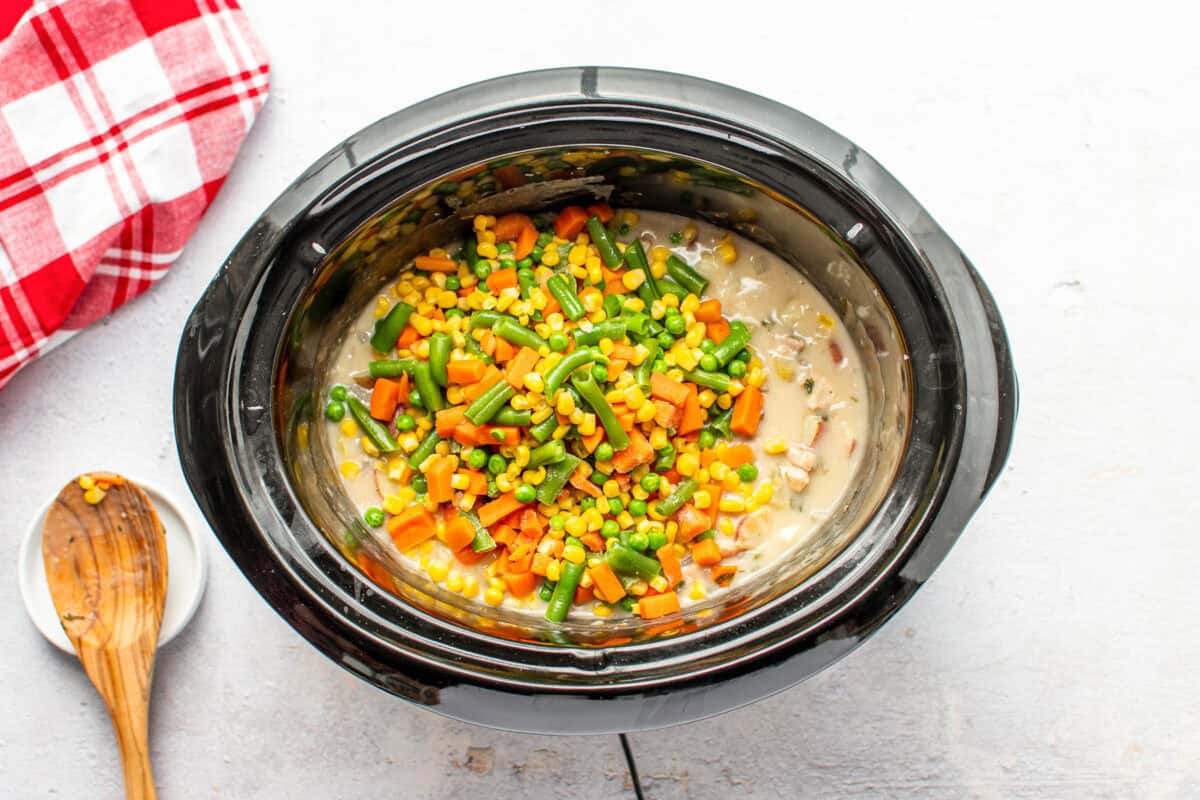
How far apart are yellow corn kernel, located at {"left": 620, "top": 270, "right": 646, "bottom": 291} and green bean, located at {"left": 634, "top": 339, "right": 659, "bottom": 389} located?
0.12 meters

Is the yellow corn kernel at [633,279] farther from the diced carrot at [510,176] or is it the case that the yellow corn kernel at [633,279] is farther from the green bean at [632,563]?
the green bean at [632,563]

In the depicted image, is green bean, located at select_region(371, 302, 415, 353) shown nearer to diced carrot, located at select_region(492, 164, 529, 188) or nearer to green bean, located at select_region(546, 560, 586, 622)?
diced carrot, located at select_region(492, 164, 529, 188)

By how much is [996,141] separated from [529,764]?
5.55 ft

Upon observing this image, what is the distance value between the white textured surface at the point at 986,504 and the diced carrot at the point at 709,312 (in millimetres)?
525

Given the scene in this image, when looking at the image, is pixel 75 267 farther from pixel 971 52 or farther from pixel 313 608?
pixel 971 52

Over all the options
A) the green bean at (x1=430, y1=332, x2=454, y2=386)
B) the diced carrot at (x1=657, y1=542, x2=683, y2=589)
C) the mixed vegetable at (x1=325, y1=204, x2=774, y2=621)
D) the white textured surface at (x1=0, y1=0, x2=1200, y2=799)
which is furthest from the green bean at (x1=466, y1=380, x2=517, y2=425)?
the white textured surface at (x1=0, y1=0, x2=1200, y2=799)

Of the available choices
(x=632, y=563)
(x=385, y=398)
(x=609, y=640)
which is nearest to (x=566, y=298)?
(x=385, y=398)

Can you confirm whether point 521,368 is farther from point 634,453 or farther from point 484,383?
point 634,453

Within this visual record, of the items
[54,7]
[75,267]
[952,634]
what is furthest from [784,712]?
[54,7]

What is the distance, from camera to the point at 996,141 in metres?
2.22

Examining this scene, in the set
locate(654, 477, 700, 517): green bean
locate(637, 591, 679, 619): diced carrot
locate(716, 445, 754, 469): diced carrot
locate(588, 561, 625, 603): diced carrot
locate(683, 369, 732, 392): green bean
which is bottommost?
locate(637, 591, 679, 619): diced carrot

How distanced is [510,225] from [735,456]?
0.64 meters

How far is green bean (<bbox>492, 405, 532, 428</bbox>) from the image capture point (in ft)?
6.17

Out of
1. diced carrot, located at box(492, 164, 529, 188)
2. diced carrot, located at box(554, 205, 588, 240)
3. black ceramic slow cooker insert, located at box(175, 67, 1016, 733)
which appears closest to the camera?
black ceramic slow cooker insert, located at box(175, 67, 1016, 733)
